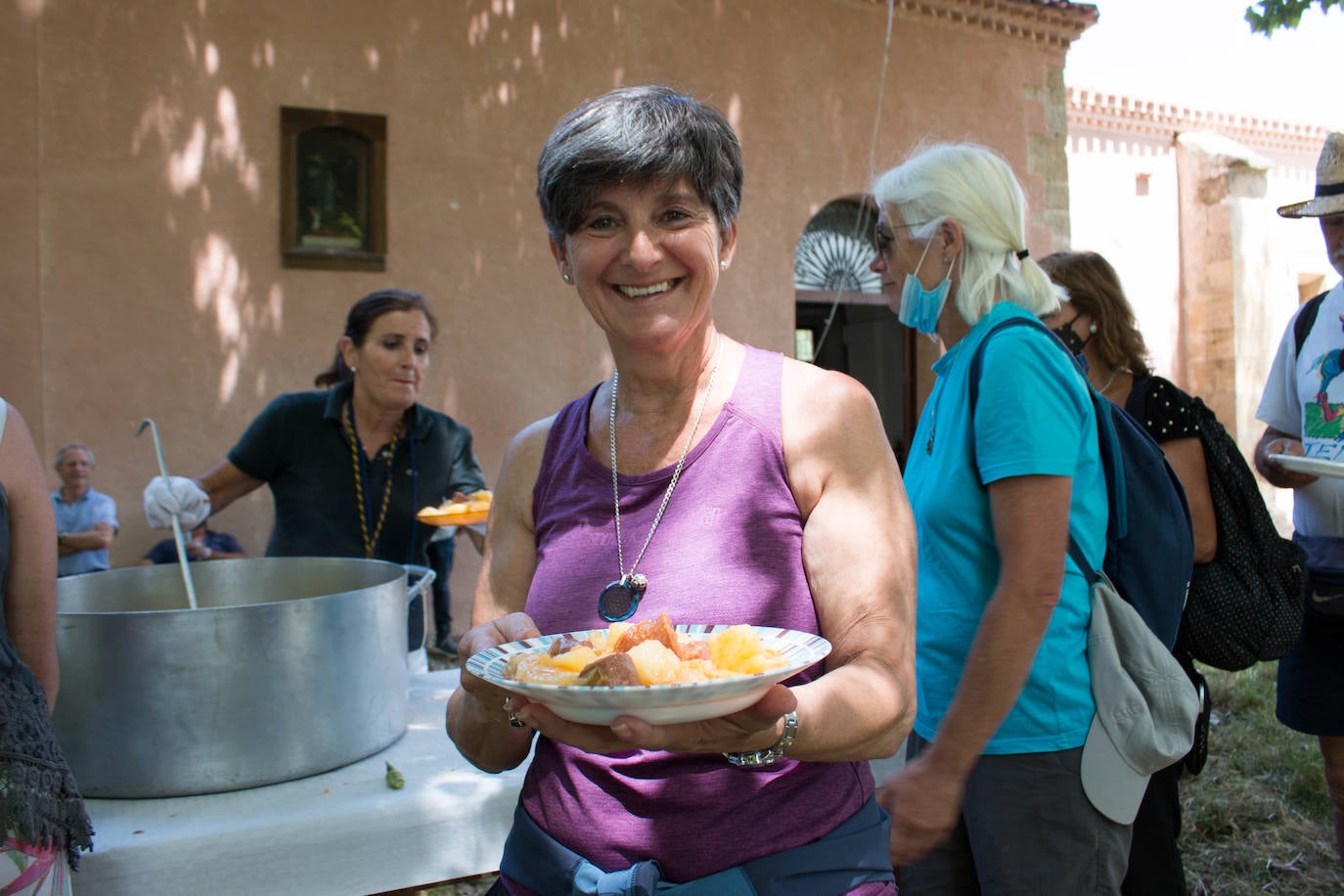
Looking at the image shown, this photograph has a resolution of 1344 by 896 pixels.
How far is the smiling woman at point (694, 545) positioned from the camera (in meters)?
1.34

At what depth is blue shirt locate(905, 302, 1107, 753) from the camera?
1803 millimetres

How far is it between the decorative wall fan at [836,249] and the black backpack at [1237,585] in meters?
6.85

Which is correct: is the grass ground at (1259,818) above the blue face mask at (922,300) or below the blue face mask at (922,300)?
below

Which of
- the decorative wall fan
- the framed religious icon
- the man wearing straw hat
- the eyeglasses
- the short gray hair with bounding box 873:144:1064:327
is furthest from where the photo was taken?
the decorative wall fan

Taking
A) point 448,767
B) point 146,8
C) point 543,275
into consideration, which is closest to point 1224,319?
point 543,275

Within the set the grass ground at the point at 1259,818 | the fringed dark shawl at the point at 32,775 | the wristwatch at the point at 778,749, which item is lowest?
the grass ground at the point at 1259,818

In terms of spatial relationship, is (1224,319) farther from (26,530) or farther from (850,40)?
(26,530)

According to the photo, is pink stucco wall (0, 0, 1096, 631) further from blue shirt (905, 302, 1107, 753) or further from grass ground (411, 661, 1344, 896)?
blue shirt (905, 302, 1107, 753)

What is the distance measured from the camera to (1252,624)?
2.23 meters

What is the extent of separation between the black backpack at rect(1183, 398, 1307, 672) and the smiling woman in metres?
1.17

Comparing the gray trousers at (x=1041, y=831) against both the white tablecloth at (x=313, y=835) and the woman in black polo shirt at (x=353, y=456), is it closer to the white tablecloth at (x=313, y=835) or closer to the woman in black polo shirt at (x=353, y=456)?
the white tablecloth at (x=313, y=835)

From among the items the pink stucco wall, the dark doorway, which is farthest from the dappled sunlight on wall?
the dark doorway

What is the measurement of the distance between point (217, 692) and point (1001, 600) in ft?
4.60

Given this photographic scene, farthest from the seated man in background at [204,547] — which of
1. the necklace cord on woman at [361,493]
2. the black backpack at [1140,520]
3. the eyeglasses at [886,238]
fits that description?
the black backpack at [1140,520]
